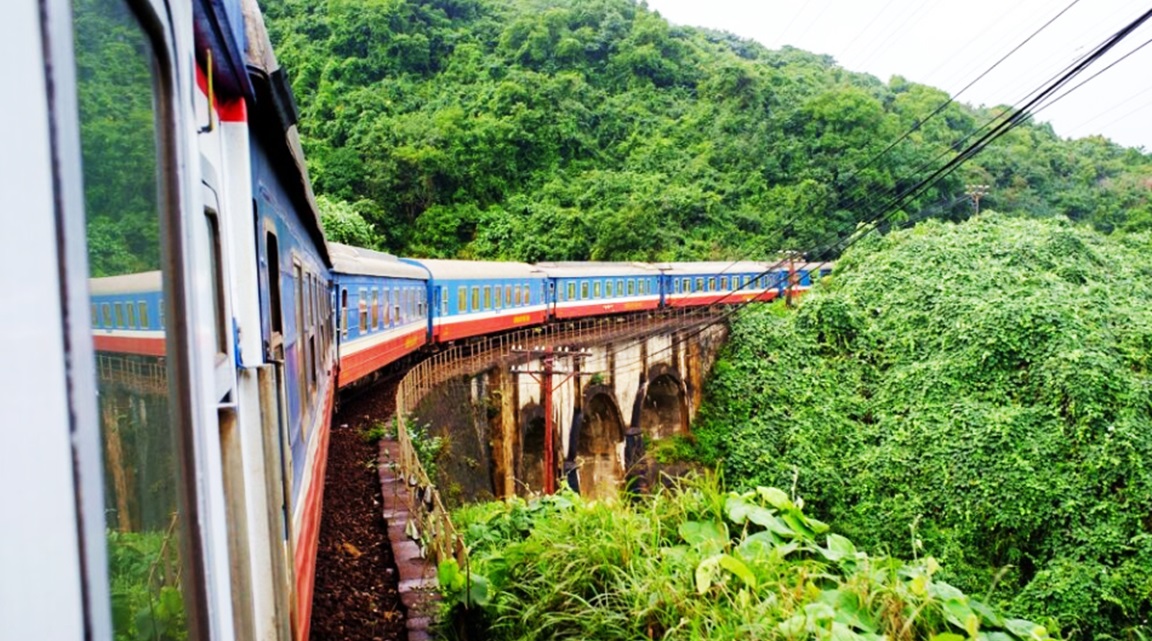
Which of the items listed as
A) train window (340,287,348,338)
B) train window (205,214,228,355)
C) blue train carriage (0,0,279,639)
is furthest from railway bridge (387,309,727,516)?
blue train carriage (0,0,279,639)

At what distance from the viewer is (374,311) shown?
1091 cm

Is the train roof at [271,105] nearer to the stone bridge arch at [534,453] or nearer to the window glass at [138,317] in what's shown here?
the window glass at [138,317]

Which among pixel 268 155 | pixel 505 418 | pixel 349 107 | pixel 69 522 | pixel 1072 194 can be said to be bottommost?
pixel 505 418

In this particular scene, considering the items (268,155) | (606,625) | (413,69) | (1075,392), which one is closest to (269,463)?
(268,155)

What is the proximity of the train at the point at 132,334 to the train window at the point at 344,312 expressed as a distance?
6.95 meters

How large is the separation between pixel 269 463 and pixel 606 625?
215 cm

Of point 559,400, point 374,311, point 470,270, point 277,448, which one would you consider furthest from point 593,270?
point 277,448

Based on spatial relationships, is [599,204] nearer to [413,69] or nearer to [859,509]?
[413,69]

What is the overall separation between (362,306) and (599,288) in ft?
41.9

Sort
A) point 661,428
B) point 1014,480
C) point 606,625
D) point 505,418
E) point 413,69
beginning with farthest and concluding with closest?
point 413,69, point 661,428, point 505,418, point 1014,480, point 606,625

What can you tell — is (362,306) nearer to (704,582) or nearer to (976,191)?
(704,582)

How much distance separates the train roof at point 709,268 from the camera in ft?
84.4

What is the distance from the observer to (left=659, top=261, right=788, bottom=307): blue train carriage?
2561 cm

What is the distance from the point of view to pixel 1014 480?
14.0 metres
